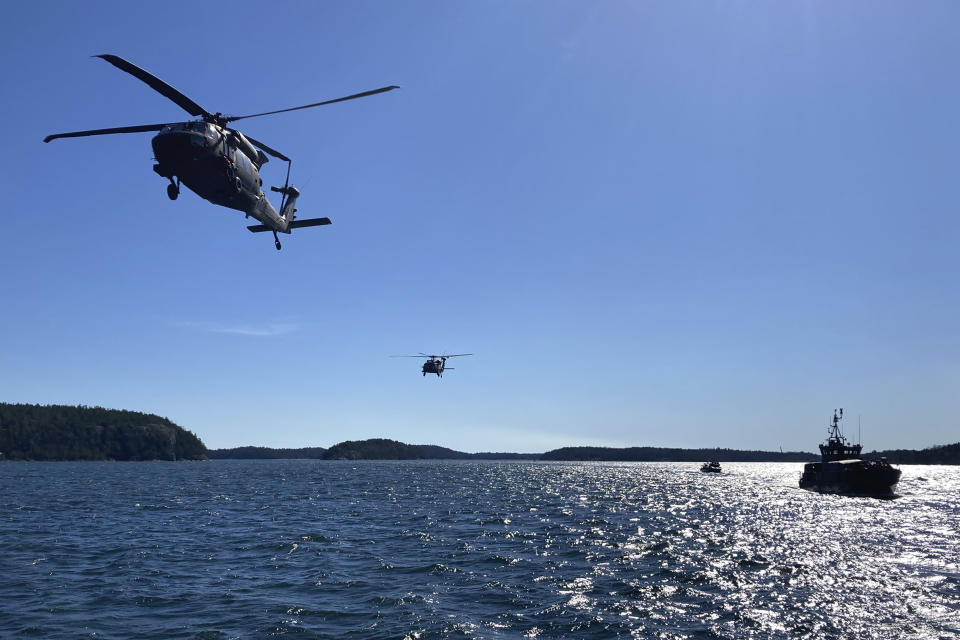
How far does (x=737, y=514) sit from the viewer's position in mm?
57281

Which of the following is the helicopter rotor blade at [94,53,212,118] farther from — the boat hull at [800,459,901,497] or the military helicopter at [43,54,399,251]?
the boat hull at [800,459,901,497]

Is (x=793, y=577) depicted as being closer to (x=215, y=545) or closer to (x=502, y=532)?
(x=502, y=532)

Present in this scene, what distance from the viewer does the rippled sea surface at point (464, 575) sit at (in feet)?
63.5

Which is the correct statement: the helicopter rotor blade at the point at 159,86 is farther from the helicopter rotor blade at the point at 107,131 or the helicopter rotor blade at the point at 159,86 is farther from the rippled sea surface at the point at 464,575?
the rippled sea surface at the point at 464,575

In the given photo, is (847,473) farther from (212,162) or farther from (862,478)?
(212,162)

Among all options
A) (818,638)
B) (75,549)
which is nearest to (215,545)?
A: (75,549)

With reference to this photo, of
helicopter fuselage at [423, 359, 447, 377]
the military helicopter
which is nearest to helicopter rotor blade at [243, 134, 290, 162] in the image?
the military helicopter

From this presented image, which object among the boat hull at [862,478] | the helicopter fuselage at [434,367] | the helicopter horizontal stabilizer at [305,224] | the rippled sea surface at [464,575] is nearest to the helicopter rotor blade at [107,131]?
the helicopter horizontal stabilizer at [305,224]

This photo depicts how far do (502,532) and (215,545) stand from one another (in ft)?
62.6

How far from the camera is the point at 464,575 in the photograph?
26.4 meters

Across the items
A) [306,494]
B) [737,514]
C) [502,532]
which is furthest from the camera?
[306,494]

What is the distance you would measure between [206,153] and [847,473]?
291ft

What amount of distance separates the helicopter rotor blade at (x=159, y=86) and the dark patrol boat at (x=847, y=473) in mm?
88364

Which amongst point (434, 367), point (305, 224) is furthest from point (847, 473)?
point (305, 224)
